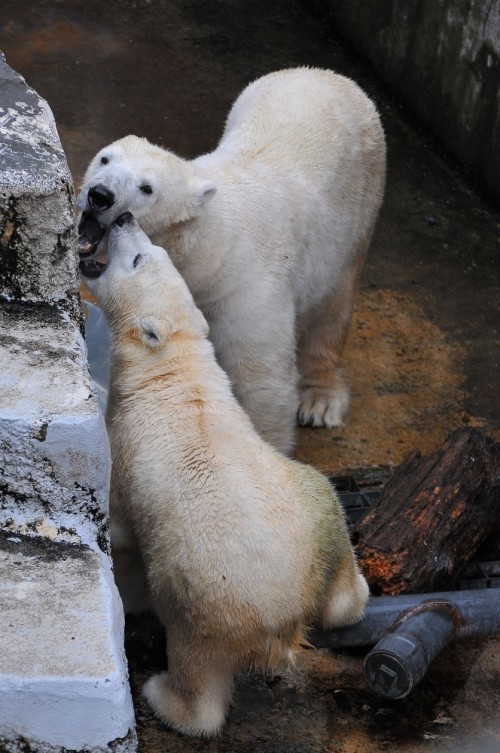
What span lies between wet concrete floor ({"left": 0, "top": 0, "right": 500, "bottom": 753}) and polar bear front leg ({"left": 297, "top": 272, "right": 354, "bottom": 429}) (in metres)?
0.09

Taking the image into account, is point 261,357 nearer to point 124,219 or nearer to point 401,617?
point 124,219

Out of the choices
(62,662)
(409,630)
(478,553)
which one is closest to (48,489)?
(62,662)

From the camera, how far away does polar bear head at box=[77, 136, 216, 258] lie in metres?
3.84

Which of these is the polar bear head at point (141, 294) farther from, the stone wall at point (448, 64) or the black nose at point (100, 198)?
the stone wall at point (448, 64)

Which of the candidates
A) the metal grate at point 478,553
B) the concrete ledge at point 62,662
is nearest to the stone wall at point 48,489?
the concrete ledge at point 62,662

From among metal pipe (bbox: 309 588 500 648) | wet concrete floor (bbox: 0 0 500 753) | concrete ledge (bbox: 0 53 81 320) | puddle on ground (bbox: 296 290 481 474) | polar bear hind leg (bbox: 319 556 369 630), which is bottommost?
puddle on ground (bbox: 296 290 481 474)

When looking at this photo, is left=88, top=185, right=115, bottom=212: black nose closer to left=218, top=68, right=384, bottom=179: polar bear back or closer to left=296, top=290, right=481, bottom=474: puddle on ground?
left=218, top=68, right=384, bottom=179: polar bear back

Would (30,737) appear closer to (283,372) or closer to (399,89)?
(283,372)

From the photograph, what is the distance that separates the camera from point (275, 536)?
9.84ft

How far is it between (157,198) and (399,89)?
4.55 m

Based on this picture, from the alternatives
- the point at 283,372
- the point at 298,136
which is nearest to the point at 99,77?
the point at 298,136

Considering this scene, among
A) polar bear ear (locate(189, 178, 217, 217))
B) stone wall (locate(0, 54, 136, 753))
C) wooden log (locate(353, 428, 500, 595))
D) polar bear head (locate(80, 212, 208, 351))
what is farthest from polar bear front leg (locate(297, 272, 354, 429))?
stone wall (locate(0, 54, 136, 753))

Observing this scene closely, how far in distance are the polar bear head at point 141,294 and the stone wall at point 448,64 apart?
3958 mm

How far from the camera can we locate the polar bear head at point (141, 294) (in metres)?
3.45
